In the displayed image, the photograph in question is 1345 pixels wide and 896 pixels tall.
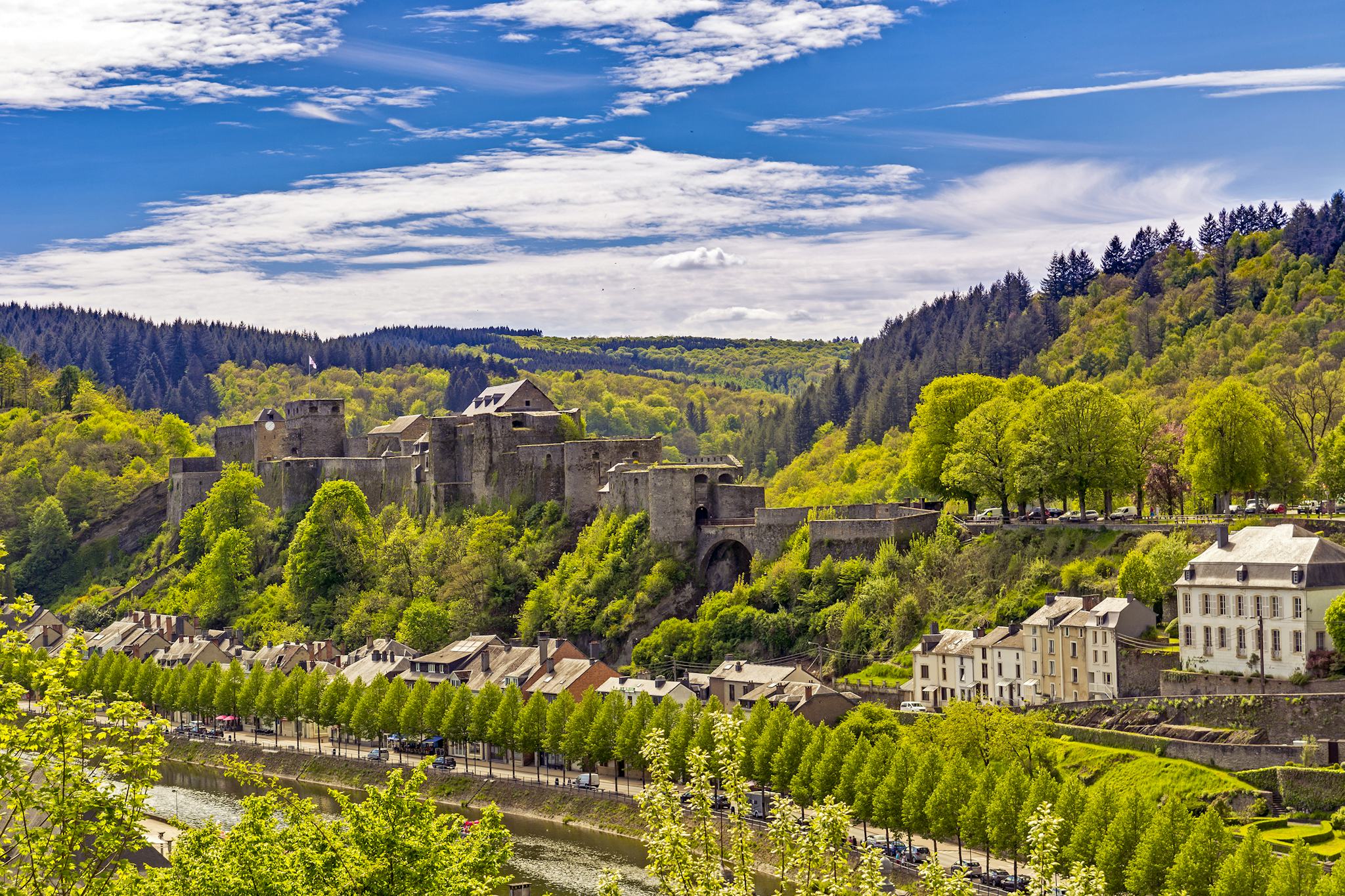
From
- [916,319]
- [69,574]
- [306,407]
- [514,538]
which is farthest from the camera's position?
[916,319]

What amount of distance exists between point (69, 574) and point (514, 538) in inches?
2130

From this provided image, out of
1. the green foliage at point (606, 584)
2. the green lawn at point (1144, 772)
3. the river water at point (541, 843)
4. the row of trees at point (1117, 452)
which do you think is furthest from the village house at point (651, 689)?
the green lawn at point (1144, 772)

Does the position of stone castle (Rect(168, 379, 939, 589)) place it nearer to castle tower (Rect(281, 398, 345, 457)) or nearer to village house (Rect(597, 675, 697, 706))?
castle tower (Rect(281, 398, 345, 457))

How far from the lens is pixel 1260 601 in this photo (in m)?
58.9

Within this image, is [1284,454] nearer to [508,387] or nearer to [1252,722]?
[1252,722]

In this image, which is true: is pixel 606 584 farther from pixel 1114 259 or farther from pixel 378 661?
pixel 1114 259

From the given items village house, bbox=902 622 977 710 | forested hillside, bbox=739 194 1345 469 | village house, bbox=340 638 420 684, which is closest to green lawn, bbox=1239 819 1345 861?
village house, bbox=902 622 977 710

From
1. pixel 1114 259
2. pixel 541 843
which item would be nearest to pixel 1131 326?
pixel 1114 259

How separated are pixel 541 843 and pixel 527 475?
3849 cm

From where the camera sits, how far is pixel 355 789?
250 ft

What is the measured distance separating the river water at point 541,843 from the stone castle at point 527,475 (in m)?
20.9

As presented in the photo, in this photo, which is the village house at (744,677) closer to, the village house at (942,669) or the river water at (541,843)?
the village house at (942,669)

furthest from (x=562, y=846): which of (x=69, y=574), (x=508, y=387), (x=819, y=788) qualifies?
(x=69, y=574)

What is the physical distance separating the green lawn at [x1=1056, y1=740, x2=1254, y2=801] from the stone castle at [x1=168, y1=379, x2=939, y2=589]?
23.2 m
